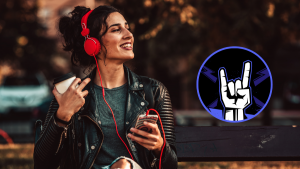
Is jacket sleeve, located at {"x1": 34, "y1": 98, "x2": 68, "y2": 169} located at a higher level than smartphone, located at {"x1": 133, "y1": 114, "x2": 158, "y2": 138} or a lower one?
lower

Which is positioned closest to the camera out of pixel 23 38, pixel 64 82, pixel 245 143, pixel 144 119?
pixel 144 119

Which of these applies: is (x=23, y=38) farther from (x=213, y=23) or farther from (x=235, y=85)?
(x=235, y=85)

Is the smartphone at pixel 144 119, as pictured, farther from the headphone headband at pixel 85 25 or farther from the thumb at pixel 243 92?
the thumb at pixel 243 92

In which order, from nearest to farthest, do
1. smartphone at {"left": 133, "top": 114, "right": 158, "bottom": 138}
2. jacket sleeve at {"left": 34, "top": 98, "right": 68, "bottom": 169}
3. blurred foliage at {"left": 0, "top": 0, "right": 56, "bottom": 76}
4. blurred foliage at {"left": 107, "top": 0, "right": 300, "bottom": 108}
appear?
smartphone at {"left": 133, "top": 114, "right": 158, "bottom": 138} < jacket sleeve at {"left": 34, "top": 98, "right": 68, "bottom": 169} < blurred foliage at {"left": 107, "top": 0, "right": 300, "bottom": 108} < blurred foliage at {"left": 0, "top": 0, "right": 56, "bottom": 76}

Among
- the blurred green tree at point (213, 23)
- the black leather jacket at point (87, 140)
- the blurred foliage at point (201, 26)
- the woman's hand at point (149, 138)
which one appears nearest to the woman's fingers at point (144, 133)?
the woman's hand at point (149, 138)

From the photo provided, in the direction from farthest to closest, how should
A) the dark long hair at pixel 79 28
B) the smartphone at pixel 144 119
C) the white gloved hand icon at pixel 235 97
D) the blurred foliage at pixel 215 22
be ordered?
the blurred foliage at pixel 215 22, the white gloved hand icon at pixel 235 97, the dark long hair at pixel 79 28, the smartphone at pixel 144 119

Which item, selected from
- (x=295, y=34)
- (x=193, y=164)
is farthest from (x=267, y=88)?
(x=295, y=34)

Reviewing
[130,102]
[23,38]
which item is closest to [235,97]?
[130,102]

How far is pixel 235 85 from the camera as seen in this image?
9.83 feet

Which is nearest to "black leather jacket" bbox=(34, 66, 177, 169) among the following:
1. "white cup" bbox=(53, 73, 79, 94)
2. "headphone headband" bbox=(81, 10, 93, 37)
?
"white cup" bbox=(53, 73, 79, 94)

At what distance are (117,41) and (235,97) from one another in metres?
1.14

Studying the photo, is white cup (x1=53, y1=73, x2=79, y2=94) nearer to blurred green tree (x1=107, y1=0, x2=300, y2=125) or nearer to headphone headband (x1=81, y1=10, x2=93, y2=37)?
headphone headband (x1=81, y1=10, x2=93, y2=37)

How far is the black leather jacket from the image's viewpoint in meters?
2.46

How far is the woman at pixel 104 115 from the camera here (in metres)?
2.41
